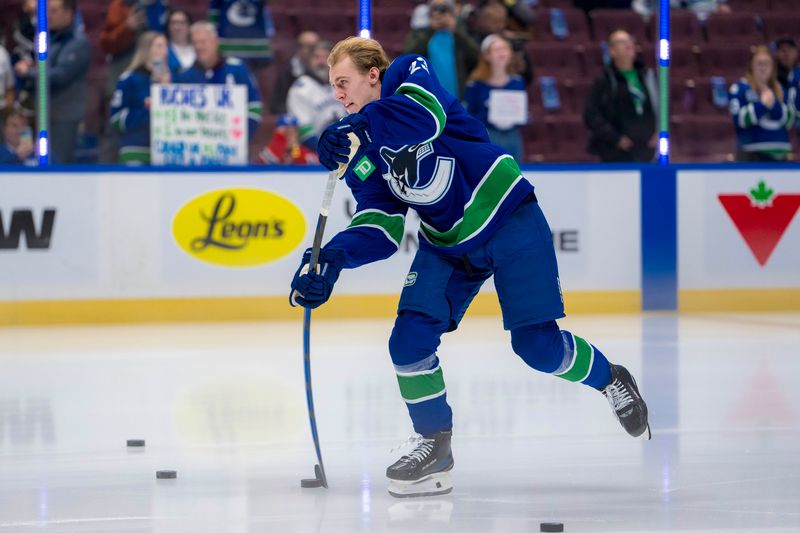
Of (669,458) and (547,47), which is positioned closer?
(669,458)

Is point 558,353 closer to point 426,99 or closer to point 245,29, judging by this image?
point 426,99

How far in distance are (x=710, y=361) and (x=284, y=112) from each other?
3.15m

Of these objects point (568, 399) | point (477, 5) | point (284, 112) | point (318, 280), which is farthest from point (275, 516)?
point (477, 5)

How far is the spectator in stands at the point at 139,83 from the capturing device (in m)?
7.95

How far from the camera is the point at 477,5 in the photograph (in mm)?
8461

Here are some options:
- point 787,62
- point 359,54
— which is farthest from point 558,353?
point 787,62

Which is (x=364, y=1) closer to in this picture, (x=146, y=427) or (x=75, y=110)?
(x=75, y=110)

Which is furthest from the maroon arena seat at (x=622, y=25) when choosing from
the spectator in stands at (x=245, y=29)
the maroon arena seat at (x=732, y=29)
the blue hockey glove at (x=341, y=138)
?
the blue hockey glove at (x=341, y=138)

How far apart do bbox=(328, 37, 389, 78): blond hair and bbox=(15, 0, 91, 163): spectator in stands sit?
15.6ft

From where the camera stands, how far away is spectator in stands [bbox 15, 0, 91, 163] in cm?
793

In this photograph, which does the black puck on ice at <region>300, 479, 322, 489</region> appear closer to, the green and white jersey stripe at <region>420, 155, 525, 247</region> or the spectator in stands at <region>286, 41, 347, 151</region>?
the green and white jersey stripe at <region>420, 155, 525, 247</region>

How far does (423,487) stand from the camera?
11.8ft

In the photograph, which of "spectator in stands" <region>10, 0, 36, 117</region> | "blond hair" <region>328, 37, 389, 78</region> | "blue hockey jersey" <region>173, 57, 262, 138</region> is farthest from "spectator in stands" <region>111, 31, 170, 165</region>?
"blond hair" <region>328, 37, 389, 78</region>

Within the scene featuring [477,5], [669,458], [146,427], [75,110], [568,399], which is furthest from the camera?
[477,5]
